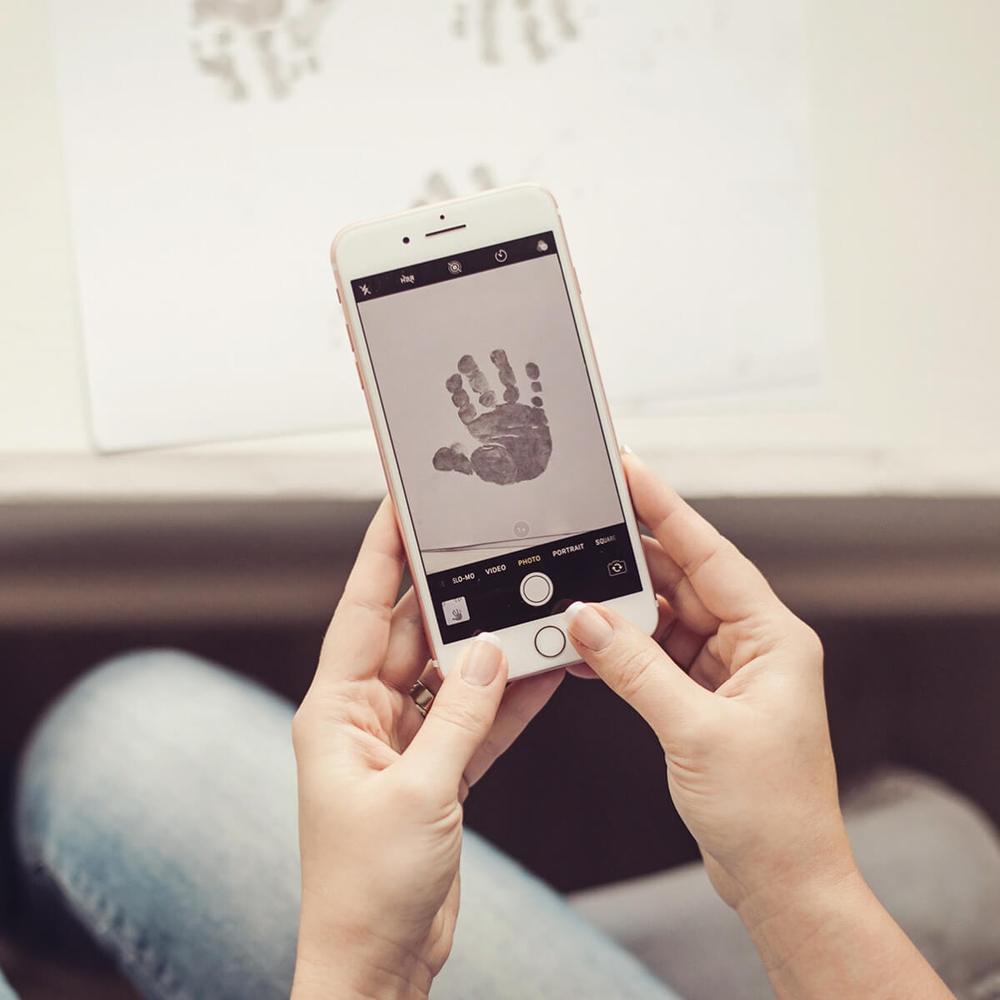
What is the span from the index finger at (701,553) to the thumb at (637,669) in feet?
0.12

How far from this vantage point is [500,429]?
0.40 meters

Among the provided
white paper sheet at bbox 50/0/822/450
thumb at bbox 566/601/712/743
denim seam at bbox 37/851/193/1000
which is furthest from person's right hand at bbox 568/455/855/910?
denim seam at bbox 37/851/193/1000

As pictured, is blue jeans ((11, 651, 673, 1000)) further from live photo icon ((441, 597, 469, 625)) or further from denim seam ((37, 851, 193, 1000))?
live photo icon ((441, 597, 469, 625))

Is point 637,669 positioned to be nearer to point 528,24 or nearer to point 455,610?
point 455,610

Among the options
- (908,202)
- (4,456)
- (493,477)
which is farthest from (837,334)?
(4,456)

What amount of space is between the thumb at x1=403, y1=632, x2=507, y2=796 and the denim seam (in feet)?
0.68

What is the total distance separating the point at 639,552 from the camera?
402 mm

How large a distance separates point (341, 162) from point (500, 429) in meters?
0.17

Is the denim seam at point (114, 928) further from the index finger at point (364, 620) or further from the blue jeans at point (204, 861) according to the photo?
the index finger at point (364, 620)

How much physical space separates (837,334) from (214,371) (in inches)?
12.3

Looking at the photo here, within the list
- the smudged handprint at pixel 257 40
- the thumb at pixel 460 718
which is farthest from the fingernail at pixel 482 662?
the smudged handprint at pixel 257 40

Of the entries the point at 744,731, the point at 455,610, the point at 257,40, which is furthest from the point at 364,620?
the point at 257,40

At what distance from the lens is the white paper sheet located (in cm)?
46

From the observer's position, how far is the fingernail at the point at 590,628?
0.36m
